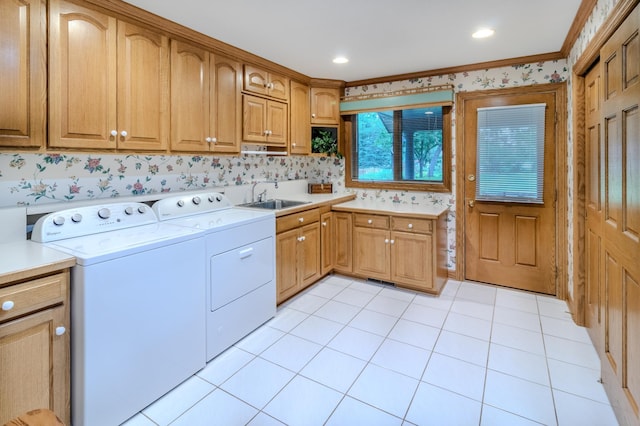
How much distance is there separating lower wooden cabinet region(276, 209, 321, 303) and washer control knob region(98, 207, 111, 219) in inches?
48.5

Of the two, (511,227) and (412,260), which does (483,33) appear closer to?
(511,227)

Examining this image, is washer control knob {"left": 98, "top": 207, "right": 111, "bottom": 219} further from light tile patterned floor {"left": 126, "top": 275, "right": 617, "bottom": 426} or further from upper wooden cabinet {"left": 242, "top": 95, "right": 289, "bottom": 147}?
upper wooden cabinet {"left": 242, "top": 95, "right": 289, "bottom": 147}

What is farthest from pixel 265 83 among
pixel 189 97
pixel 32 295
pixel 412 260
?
pixel 32 295

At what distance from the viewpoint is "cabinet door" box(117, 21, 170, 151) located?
209 cm

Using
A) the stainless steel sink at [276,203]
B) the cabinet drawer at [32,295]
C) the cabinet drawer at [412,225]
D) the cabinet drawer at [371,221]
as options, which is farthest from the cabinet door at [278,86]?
the cabinet drawer at [32,295]

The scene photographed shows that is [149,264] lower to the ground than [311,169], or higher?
lower

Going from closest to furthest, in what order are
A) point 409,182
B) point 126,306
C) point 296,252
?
point 126,306, point 296,252, point 409,182

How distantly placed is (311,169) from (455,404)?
10.5ft

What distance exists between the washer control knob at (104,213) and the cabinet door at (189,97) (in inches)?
24.2

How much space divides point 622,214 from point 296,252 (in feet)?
7.55

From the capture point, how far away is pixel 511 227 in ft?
11.1

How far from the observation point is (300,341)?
247 cm

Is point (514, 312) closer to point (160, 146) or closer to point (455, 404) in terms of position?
point (455, 404)

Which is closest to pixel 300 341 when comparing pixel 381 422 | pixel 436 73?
pixel 381 422
